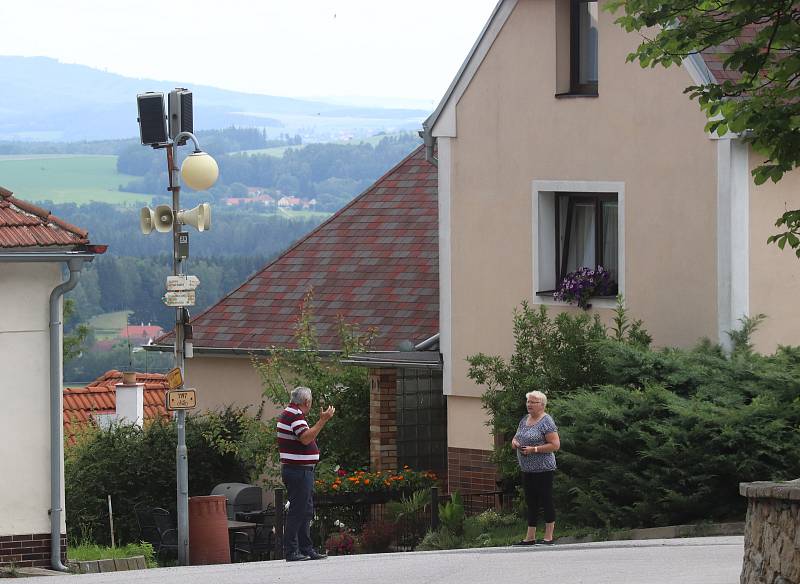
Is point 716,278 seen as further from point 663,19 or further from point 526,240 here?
point 663,19

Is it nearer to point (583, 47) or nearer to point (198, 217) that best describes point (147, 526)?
point (198, 217)

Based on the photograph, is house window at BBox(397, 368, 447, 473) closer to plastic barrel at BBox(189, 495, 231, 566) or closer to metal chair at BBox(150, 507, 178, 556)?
metal chair at BBox(150, 507, 178, 556)

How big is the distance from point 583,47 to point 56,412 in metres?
9.36

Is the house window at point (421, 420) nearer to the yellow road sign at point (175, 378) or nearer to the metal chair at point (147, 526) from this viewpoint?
the metal chair at point (147, 526)

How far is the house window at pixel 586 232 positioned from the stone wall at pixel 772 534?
12.4 m

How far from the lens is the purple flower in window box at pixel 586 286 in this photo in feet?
74.8

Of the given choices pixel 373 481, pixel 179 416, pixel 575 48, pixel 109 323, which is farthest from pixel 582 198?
pixel 109 323

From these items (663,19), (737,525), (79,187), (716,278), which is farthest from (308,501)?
(79,187)

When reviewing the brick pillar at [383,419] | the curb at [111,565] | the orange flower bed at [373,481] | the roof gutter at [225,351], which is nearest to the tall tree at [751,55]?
the curb at [111,565]

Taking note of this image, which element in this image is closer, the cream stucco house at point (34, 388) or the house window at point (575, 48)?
the cream stucco house at point (34, 388)

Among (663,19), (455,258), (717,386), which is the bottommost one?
(717,386)

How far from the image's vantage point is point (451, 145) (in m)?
24.4

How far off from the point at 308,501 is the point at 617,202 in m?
8.47

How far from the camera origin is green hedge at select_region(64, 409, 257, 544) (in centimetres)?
2556
